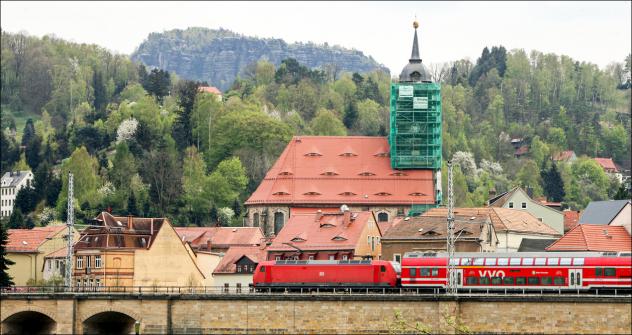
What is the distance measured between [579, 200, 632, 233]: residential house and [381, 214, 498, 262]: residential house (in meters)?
8.22

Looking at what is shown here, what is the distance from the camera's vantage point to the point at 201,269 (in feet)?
431

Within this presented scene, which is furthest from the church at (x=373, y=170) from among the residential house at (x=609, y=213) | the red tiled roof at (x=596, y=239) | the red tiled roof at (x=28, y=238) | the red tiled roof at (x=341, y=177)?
the red tiled roof at (x=596, y=239)

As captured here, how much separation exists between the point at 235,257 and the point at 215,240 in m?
14.6

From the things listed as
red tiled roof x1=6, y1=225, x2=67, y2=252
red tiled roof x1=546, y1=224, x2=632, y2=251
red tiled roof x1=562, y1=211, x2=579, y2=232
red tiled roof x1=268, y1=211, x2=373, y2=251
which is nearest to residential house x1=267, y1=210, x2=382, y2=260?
red tiled roof x1=268, y1=211, x2=373, y2=251

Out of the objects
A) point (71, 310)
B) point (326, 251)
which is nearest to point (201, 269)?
point (326, 251)

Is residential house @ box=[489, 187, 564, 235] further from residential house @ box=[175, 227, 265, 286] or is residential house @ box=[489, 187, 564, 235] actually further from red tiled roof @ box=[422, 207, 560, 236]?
residential house @ box=[175, 227, 265, 286]

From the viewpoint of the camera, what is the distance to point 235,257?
126 metres

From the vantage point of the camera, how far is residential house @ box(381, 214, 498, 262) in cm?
11600

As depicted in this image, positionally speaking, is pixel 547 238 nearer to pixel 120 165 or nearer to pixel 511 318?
pixel 511 318

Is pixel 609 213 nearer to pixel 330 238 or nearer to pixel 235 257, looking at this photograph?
pixel 330 238

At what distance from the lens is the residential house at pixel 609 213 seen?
11200 centimetres

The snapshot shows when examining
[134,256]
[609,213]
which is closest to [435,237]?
[609,213]

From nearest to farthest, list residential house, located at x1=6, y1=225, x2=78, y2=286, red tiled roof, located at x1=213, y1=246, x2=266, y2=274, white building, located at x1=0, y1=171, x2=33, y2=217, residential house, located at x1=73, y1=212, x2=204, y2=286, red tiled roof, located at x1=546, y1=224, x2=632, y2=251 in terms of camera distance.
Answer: red tiled roof, located at x1=546, y1=224, x2=632, y2=251
red tiled roof, located at x1=213, y1=246, x2=266, y2=274
residential house, located at x1=73, y1=212, x2=204, y2=286
residential house, located at x1=6, y1=225, x2=78, y2=286
white building, located at x1=0, y1=171, x2=33, y2=217

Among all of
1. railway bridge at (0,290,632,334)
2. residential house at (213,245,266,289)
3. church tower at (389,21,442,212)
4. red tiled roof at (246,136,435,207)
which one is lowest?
railway bridge at (0,290,632,334)
